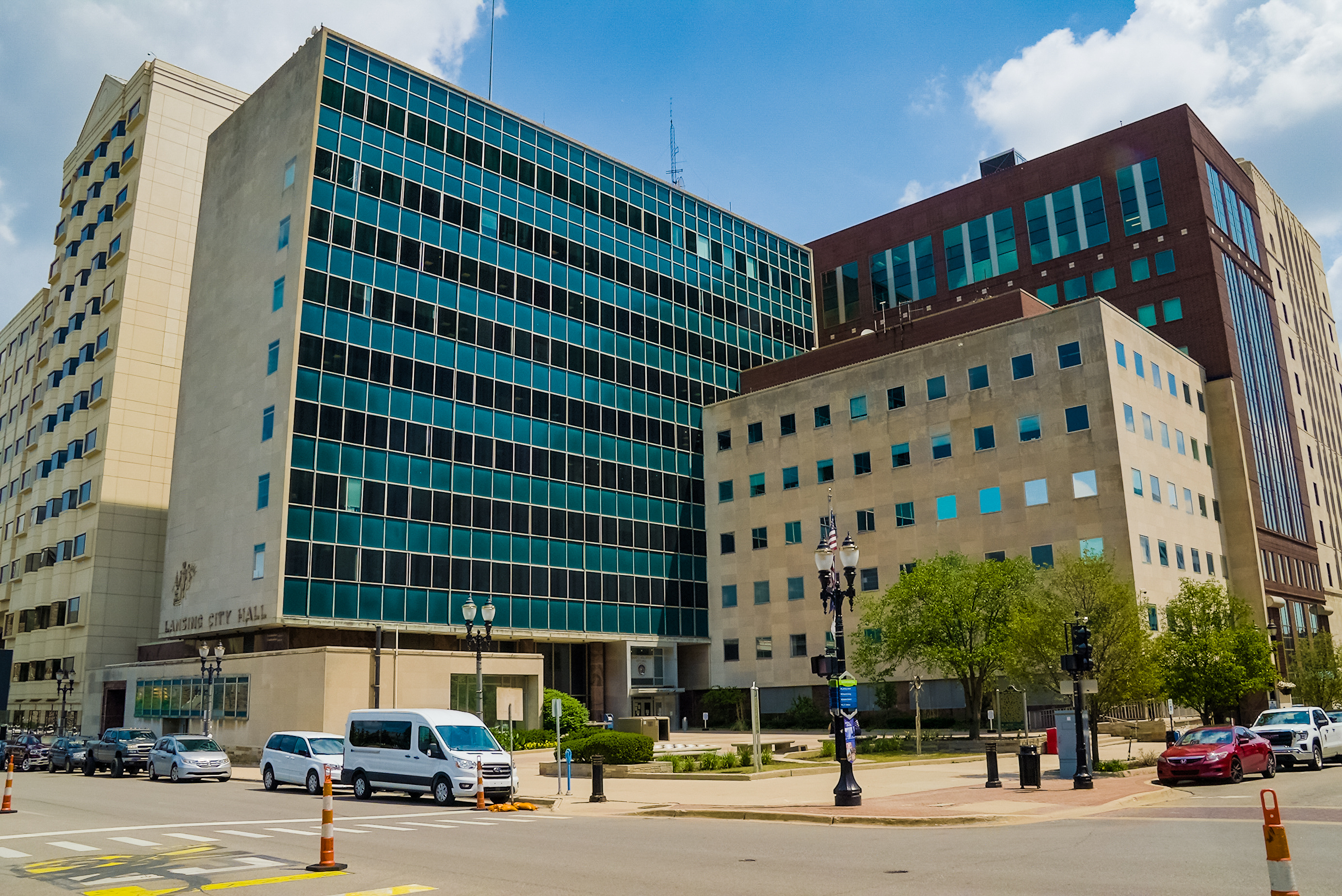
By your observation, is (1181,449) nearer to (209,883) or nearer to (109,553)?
(209,883)

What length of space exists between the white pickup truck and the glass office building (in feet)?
132

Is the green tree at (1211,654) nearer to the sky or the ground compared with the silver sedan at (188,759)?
nearer to the sky

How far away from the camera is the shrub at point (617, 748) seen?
3391 centimetres

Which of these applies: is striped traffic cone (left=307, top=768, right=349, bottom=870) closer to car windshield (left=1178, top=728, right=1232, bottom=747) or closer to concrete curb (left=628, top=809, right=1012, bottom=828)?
concrete curb (left=628, top=809, right=1012, bottom=828)

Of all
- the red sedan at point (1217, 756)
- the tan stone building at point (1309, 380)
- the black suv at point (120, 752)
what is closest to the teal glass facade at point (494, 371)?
the black suv at point (120, 752)

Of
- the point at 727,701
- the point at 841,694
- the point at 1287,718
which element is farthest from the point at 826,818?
the point at 727,701

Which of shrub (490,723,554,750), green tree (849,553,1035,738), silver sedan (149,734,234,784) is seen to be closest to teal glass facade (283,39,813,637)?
shrub (490,723,554,750)

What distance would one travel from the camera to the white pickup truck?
3148 cm

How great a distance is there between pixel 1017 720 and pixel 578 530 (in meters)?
29.2

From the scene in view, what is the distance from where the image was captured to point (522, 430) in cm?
6344

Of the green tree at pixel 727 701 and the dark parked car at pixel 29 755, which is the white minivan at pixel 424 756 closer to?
the dark parked car at pixel 29 755

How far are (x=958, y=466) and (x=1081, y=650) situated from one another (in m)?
34.7

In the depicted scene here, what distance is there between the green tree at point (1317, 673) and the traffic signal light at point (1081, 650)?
40093mm

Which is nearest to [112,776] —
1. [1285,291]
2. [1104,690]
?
[1104,690]
